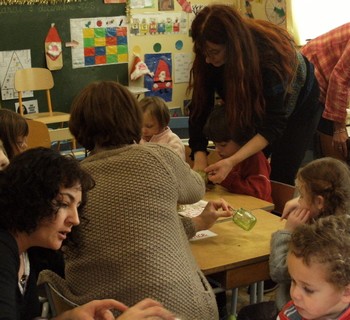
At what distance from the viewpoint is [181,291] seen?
1.85 m

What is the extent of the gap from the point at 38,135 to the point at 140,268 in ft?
8.42

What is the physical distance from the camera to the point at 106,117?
2020mm

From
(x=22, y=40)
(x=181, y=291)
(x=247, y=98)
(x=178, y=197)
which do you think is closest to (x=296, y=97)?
(x=247, y=98)

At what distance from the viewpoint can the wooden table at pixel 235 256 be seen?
A: 2.11 meters

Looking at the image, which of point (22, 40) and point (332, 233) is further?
point (22, 40)

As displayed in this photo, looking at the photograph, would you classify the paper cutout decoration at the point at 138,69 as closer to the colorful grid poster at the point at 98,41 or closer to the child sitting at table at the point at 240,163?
the colorful grid poster at the point at 98,41

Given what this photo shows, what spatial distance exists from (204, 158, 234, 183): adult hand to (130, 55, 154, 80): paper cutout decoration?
3667 millimetres

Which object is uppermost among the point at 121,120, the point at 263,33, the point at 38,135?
the point at 263,33

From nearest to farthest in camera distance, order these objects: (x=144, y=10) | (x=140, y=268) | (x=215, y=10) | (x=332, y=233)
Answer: (x=332, y=233) → (x=140, y=268) → (x=215, y=10) → (x=144, y=10)

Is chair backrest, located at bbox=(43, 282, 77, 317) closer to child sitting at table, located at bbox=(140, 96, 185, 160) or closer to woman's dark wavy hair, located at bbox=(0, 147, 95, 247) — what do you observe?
woman's dark wavy hair, located at bbox=(0, 147, 95, 247)

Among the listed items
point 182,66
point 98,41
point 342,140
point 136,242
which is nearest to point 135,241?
point 136,242

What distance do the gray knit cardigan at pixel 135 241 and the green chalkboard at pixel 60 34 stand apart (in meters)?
4.13

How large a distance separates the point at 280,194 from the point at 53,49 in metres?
3.61

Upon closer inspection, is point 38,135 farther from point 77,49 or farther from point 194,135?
point 77,49
